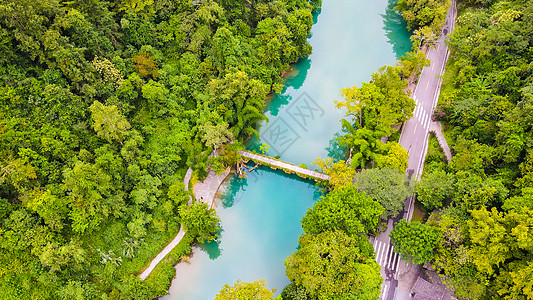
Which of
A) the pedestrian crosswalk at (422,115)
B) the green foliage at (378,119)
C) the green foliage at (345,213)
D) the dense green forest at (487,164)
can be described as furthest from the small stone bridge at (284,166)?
the pedestrian crosswalk at (422,115)

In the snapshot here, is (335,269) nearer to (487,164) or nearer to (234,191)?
(234,191)

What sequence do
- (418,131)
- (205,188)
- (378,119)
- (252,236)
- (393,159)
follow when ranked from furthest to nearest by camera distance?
(418,131), (205,188), (378,119), (252,236), (393,159)

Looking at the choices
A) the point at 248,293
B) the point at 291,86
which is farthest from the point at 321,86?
the point at 248,293

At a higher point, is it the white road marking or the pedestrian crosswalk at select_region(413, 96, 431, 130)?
the pedestrian crosswalk at select_region(413, 96, 431, 130)

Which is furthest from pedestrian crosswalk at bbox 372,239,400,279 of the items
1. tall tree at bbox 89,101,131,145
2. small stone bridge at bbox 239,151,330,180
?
tall tree at bbox 89,101,131,145

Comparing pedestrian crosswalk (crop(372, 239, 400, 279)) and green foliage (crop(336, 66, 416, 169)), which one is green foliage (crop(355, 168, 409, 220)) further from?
pedestrian crosswalk (crop(372, 239, 400, 279))

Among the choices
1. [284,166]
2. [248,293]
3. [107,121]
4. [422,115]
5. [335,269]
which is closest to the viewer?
[248,293]
